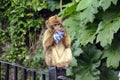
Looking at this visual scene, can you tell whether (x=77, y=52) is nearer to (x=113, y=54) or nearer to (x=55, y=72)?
(x=113, y=54)

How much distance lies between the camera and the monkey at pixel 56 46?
1693mm

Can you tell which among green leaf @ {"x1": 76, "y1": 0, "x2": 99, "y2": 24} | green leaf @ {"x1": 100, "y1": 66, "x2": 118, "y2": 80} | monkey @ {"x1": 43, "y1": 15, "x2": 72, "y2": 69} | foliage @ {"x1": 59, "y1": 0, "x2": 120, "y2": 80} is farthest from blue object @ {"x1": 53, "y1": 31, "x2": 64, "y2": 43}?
green leaf @ {"x1": 100, "y1": 66, "x2": 118, "y2": 80}

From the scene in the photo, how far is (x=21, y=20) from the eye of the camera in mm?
4648

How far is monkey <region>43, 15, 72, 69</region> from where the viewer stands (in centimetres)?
169

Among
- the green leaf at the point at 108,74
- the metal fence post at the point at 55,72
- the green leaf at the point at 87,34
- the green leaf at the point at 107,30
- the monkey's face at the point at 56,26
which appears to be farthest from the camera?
the green leaf at the point at 108,74

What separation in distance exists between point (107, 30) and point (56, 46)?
161 centimetres

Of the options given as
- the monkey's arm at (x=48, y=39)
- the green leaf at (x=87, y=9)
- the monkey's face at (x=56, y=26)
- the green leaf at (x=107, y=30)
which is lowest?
the monkey's arm at (x=48, y=39)

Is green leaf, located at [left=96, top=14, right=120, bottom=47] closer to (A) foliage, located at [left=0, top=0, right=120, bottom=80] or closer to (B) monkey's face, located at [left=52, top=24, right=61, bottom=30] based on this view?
(A) foliage, located at [left=0, top=0, right=120, bottom=80]

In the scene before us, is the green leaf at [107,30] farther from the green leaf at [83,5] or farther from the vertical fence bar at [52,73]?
the vertical fence bar at [52,73]

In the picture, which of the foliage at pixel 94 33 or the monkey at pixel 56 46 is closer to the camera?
the monkey at pixel 56 46

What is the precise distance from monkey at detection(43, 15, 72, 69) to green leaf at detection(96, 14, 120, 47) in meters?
1.52

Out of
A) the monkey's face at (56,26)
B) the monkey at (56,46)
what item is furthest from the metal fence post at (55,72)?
the monkey's face at (56,26)

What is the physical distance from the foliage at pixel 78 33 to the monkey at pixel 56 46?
152 cm

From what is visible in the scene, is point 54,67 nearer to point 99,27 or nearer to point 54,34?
point 54,34
